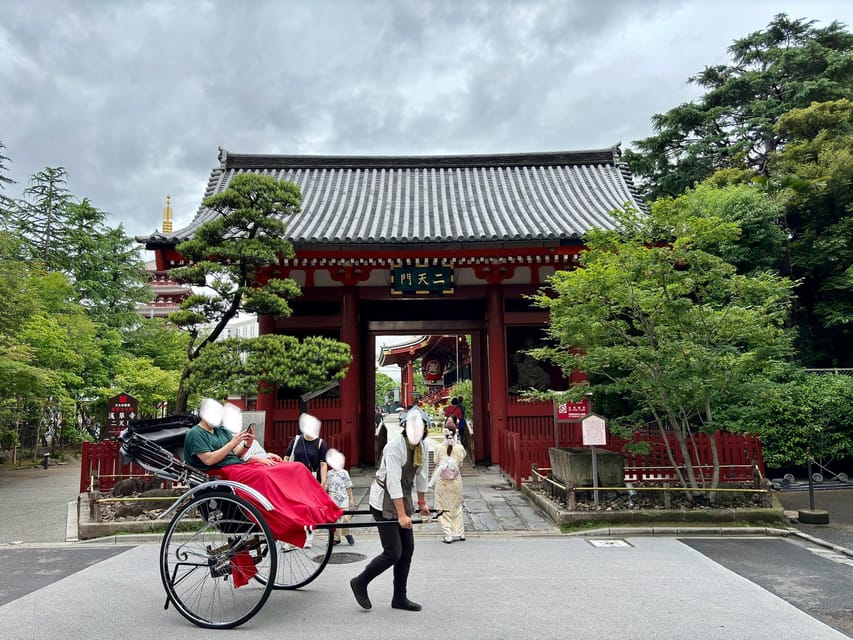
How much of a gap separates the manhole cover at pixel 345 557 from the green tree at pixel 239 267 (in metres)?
3.71

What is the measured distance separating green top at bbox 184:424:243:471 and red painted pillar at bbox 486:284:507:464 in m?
8.52

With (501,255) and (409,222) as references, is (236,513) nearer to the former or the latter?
(501,255)

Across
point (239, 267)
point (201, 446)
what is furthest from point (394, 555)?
point (239, 267)

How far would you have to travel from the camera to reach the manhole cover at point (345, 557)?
19.2 feet

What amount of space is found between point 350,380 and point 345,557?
670cm

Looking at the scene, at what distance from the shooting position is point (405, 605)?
4.25 m

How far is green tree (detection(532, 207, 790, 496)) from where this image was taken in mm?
7582

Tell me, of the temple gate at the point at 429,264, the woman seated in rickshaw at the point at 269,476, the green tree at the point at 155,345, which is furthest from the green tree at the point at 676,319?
the green tree at the point at 155,345

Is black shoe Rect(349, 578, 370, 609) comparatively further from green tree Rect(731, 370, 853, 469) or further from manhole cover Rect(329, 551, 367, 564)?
green tree Rect(731, 370, 853, 469)

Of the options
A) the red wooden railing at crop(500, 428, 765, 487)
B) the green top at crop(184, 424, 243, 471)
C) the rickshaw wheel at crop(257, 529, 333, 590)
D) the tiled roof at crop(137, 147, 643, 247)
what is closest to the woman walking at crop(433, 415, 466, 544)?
the rickshaw wheel at crop(257, 529, 333, 590)

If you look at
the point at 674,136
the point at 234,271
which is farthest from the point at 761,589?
the point at 674,136

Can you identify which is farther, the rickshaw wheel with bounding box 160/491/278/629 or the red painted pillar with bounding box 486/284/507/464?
the red painted pillar with bounding box 486/284/507/464

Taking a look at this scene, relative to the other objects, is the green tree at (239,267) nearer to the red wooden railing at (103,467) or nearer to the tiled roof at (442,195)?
the red wooden railing at (103,467)

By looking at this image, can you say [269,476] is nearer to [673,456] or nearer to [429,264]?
[673,456]
